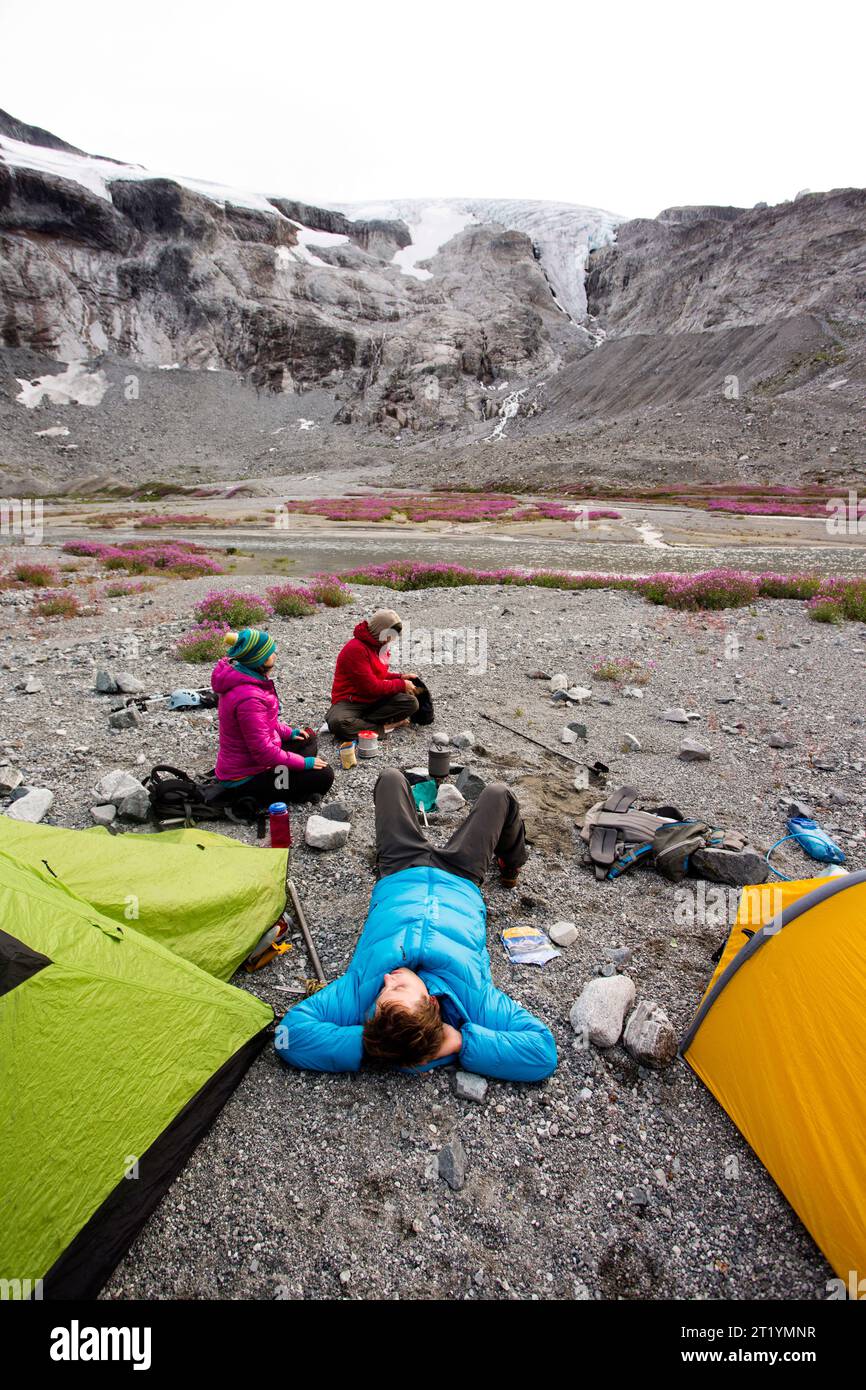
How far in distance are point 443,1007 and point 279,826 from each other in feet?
7.67

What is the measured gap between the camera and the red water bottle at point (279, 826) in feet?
17.9

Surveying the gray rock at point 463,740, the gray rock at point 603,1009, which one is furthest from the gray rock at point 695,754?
the gray rock at point 603,1009

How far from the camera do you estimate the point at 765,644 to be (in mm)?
12914

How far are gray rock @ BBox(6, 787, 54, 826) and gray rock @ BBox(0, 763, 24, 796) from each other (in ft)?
1.02

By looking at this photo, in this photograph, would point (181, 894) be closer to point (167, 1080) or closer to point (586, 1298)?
point (167, 1080)

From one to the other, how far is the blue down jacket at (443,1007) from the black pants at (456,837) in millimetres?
682

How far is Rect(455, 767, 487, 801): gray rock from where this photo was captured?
6.83 meters

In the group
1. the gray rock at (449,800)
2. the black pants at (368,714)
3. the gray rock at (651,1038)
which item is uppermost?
the black pants at (368,714)

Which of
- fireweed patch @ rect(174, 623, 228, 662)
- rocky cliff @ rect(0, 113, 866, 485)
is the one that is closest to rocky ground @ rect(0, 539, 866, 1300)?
fireweed patch @ rect(174, 623, 228, 662)

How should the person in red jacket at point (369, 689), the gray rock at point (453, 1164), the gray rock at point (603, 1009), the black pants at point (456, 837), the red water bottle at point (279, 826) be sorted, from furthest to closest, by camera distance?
1. the person in red jacket at point (369, 689)
2. the red water bottle at point (279, 826)
3. the black pants at point (456, 837)
4. the gray rock at point (603, 1009)
5. the gray rock at point (453, 1164)

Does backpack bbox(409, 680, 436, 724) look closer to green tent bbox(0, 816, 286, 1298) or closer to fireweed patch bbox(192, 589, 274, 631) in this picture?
green tent bbox(0, 816, 286, 1298)

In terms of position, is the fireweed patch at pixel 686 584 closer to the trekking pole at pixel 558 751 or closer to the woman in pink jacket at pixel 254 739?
the trekking pole at pixel 558 751

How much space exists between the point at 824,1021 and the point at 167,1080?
3.30 meters

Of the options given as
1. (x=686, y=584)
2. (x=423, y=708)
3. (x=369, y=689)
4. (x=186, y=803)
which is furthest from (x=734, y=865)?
(x=686, y=584)
